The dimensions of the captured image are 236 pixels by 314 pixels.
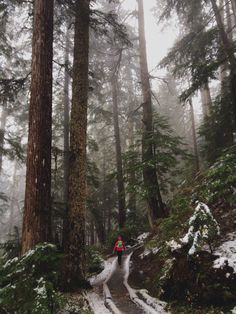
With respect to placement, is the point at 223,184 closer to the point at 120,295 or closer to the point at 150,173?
the point at 120,295

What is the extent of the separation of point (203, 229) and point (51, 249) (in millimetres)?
3186

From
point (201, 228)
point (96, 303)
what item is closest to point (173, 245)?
point (201, 228)

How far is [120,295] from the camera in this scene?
7891 millimetres

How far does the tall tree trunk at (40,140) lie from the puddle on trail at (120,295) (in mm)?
2566

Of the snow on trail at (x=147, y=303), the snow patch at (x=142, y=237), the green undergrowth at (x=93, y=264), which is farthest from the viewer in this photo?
the snow patch at (x=142, y=237)

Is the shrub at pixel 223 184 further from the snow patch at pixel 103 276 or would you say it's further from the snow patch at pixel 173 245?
A: the snow patch at pixel 103 276

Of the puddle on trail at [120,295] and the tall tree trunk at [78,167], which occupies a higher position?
the tall tree trunk at [78,167]

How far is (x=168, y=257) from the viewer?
25.2 ft

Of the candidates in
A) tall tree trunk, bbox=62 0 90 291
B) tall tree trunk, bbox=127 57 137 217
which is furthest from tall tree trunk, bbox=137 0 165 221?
tall tree trunk, bbox=62 0 90 291

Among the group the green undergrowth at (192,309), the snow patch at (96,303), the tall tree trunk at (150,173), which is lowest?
the snow patch at (96,303)

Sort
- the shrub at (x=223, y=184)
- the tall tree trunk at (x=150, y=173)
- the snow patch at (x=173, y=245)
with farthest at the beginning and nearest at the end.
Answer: the tall tree trunk at (x=150, y=173), the snow patch at (x=173, y=245), the shrub at (x=223, y=184)

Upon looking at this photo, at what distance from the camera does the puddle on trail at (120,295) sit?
20.9ft

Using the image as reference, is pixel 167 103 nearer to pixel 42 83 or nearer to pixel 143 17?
pixel 143 17

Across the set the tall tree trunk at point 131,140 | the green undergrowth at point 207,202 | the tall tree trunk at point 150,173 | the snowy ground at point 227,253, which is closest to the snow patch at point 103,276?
the green undergrowth at point 207,202
